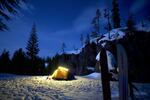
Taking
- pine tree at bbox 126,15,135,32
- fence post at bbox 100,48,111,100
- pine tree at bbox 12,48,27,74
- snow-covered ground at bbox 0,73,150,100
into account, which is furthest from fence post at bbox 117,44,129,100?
pine tree at bbox 126,15,135,32

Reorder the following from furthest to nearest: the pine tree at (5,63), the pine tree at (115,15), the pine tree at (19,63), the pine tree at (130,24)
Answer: the pine tree at (115,15)
the pine tree at (130,24)
the pine tree at (19,63)
the pine tree at (5,63)

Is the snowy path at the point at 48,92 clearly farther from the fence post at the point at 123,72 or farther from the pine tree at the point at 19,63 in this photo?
the pine tree at the point at 19,63

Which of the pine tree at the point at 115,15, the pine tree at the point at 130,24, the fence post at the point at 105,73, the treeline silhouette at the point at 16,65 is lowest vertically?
the fence post at the point at 105,73

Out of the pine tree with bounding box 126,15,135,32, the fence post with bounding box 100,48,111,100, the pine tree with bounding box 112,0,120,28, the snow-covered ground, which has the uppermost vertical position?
the pine tree with bounding box 112,0,120,28

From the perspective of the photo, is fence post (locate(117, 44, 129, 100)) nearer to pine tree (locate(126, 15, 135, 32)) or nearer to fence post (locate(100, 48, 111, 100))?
fence post (locate(100, 48, 111, 100))

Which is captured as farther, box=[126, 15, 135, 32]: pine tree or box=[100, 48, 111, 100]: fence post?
box=[126, 15, 135, 32]: pine tree

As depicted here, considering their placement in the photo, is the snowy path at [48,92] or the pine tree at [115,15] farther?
the pine tree at [115,15]

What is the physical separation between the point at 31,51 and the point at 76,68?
24.8 meters

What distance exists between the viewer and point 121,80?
2482mm

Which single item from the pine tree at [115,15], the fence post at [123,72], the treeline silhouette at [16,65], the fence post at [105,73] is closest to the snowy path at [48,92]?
the fence post at [105,73]

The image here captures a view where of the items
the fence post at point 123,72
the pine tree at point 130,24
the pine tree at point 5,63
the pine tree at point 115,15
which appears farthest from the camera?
the pine tree at point 115,15

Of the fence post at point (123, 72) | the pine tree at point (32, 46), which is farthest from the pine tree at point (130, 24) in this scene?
the fence post at point (123, 72)

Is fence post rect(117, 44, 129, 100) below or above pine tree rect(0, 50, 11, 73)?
below

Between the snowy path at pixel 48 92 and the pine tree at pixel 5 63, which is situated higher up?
the pine tree at pixel 5 63
